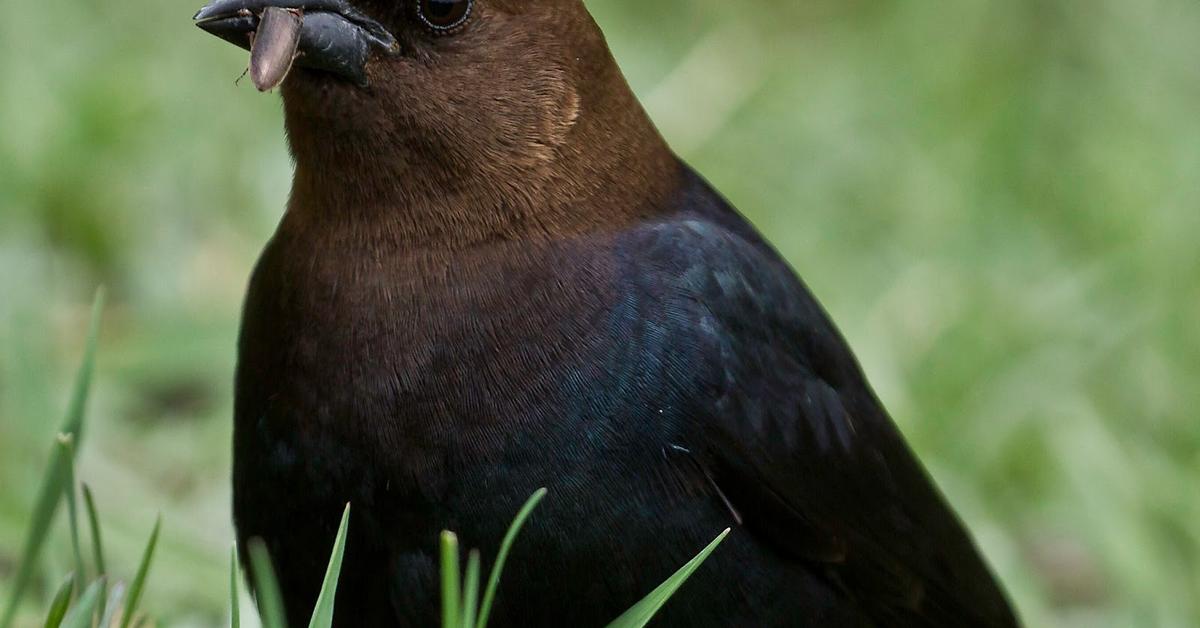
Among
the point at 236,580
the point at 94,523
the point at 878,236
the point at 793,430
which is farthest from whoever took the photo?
the point at 878,236

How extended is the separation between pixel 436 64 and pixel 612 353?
1.57 ft

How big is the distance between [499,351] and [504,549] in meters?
0.34

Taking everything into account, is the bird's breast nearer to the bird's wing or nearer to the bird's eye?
the bird's wing

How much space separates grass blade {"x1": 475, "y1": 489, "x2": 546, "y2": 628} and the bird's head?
1.55 ft

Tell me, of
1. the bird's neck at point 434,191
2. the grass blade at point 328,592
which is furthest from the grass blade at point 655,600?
the bird's neck at point 434,191

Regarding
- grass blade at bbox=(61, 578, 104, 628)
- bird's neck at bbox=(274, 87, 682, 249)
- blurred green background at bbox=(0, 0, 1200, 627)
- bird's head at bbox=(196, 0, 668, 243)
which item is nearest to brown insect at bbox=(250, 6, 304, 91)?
bird's head at bbox=(196, 0, 668, 243)

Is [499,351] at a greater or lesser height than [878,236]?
lesser

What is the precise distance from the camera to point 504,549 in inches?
87.9

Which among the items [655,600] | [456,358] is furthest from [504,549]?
[456,358]

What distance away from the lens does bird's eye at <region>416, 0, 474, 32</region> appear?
Answer: 2.49 metres

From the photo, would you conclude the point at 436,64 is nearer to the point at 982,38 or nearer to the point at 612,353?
the point at 612,353

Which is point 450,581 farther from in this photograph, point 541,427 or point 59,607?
point 59,607

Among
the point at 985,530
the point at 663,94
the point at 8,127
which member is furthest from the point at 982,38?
the point at 8,127

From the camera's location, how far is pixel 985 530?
3693 mm
